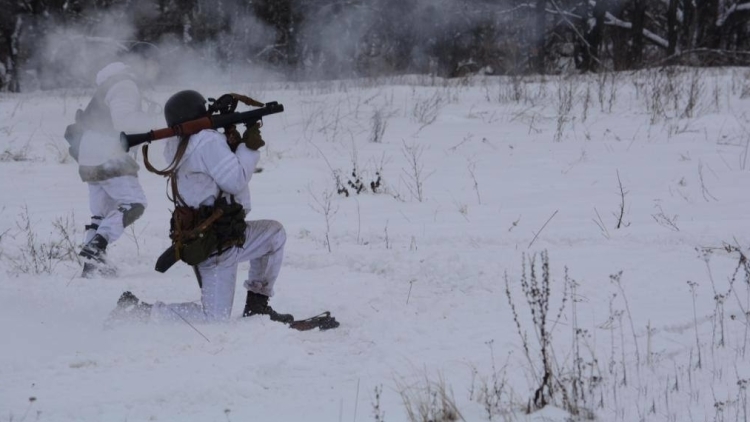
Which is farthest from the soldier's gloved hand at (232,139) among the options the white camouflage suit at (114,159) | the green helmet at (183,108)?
the white camouflage suit at (114,159)

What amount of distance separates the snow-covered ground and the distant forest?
9.44m

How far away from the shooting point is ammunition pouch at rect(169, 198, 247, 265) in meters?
3.75

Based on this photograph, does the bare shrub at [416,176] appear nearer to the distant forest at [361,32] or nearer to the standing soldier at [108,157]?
the standing soldier at [108,157]

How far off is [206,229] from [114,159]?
6.21 ft

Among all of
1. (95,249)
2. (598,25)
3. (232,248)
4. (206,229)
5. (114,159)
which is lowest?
(95,249)

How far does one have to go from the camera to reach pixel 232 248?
3.93 m

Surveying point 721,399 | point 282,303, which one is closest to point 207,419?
point 282,303

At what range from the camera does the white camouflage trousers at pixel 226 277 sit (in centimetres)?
394

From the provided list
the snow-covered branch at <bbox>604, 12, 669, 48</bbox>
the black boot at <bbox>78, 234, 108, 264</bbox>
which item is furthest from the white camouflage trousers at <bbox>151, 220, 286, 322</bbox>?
the snow-covered branch at <bbox>604, 12, 669, 48</bbox>

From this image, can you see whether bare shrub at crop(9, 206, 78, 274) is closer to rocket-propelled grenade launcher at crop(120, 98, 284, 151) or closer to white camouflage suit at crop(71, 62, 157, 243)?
white camouflage suit at crop(71, 62, 157, 243)

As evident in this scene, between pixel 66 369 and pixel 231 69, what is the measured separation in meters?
17.9

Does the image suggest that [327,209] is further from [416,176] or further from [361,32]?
[361,32]

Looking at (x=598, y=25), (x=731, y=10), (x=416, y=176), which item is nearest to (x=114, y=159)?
(x=416, y=176)

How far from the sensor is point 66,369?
3396 mm
